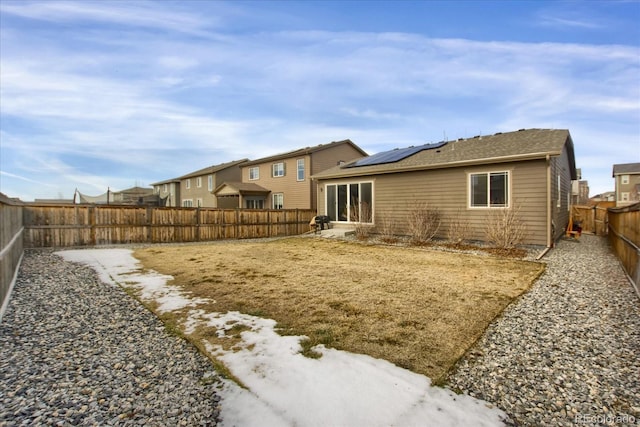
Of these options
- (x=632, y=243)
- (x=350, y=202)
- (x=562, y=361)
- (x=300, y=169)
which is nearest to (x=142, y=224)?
(x=350, y=202)

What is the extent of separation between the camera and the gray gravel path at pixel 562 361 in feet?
7.09

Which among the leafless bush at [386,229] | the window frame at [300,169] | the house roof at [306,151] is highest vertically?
the house roof at [306,151]

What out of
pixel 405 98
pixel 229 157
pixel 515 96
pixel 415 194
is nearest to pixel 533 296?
pixel 415 194

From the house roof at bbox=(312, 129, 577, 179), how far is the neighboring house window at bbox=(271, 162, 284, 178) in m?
7.77

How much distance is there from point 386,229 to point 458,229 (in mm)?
2818

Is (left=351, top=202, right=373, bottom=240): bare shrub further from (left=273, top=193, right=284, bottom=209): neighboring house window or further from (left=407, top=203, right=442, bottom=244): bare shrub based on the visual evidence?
(left=273, top=193, right=284, bottom=209): neighboring house window

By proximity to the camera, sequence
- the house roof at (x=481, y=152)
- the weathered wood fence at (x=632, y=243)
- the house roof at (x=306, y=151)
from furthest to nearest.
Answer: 1. the house roof at (x=306, y=151)
2. the house roof at (x=481, y=152)
3. the weathered wood fence at (x=632, y=243)

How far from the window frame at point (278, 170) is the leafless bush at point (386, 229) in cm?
1056

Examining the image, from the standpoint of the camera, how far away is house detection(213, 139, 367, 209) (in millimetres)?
20062

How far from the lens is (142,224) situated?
12.8m

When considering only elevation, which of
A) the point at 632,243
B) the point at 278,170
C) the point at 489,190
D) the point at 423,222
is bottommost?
the point at 632,243

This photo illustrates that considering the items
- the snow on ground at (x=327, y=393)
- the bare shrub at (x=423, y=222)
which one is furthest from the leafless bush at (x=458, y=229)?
the snow on ground at (x=327, y=393)

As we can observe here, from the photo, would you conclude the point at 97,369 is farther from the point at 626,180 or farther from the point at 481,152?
the point at 626,180

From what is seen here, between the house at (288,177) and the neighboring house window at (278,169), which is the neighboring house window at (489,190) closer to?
the house at (288,177)
